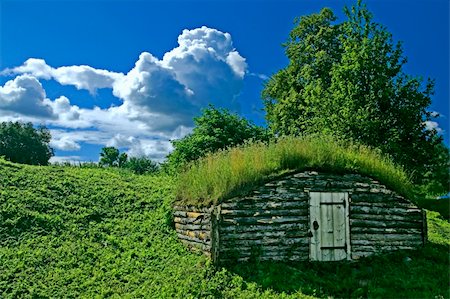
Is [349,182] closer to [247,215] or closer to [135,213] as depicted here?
[247,215]

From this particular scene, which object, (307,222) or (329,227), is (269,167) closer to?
(307,222)

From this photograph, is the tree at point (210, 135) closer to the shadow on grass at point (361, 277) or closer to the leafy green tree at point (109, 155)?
the shadow on grass at point (361, 277)

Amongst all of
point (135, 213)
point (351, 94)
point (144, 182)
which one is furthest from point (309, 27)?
point (135, 213)

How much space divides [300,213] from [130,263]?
4701mm

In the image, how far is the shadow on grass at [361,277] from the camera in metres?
10.8

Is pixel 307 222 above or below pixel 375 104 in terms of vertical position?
below

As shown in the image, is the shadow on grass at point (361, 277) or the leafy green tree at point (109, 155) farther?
the leafy green tree at point (109, 155)

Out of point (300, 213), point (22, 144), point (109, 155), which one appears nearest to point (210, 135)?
point (300, 213)

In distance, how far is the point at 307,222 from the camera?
41.9 feet

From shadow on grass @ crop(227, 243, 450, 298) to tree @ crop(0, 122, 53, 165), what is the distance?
3634 cm

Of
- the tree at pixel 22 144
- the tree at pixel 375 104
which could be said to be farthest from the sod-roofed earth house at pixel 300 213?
the tree at pixel 22 144

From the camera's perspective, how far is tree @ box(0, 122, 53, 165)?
4338 centimetres

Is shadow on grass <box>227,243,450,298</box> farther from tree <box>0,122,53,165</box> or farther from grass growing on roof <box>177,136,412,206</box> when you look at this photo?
tree <box>0,122,53,165</box>

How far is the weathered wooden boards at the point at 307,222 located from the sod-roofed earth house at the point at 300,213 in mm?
22
